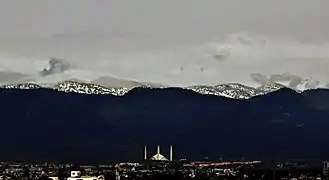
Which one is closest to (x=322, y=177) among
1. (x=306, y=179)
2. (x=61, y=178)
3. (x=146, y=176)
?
(x=306, y=179)

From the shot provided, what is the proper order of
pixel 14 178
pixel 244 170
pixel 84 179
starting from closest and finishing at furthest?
1. pixel 84 179
2. pixel 14 178
3. pixel 244 170

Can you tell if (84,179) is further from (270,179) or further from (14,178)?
(270,179)

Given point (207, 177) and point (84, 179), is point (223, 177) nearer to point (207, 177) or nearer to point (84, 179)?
point (207, 177)

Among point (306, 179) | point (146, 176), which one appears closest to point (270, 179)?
point (306, 179)

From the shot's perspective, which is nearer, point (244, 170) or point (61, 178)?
point (61, 178)

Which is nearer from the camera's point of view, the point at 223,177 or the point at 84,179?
the point at 84,179

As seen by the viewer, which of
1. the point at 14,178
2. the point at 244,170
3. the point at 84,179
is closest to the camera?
the point at 84,179

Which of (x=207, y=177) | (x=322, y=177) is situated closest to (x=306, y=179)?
(x=322, y=177)
